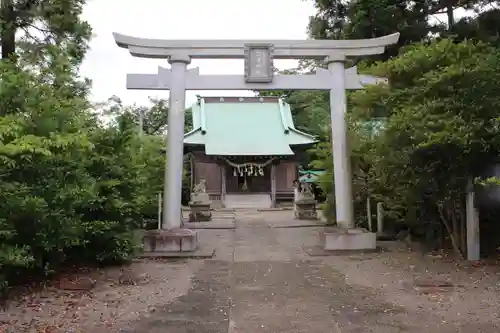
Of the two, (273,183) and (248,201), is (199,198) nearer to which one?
(248,201)

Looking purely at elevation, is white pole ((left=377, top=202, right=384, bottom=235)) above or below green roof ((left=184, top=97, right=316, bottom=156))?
below

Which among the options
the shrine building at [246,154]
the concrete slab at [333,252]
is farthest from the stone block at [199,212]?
A: the concrete slab at [333,252]

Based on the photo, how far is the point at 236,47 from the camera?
1074 centimetres

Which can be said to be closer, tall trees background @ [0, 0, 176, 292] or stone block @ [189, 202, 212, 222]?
tall trees background @ [0, 0, 176, 292]

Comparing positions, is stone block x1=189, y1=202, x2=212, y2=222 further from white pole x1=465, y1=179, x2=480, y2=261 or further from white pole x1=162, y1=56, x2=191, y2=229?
white pole x1=465, y1=179, x2=480, y2=261

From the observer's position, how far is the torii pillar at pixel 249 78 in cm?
1050

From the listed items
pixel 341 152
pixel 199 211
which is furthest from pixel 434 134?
pixel 199 211

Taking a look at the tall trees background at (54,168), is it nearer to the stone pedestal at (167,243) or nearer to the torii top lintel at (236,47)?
the stone pedestal at (167,243)

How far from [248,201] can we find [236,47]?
666 inches

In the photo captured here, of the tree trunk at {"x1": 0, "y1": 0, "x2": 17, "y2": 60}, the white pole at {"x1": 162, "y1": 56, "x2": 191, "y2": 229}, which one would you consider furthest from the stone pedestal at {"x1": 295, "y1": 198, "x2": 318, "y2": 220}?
the tree trunk at {"x1": 0, "y1": 0, "x2": 17, "y2": 60}

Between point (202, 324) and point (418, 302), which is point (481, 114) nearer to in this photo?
point (418, 302)

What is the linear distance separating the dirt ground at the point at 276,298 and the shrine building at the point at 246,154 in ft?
55.4

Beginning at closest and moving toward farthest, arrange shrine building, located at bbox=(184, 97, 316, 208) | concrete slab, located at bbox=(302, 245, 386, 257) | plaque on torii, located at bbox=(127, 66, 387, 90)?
concrete slab, located at bbox=(302, 245, 386, 257) → plaque on torii, located at bbox=(127, 66, 387, 90) → shrine building, located at bbox=(184, 97, 316, 208)

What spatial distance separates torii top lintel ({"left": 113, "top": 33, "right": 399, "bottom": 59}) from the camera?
413 inches
